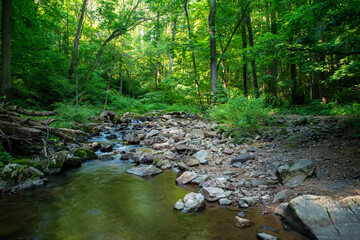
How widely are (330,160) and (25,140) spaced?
24.2ft

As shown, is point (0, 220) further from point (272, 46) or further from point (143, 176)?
point (272, 46)

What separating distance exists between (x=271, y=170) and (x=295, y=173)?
62 cm

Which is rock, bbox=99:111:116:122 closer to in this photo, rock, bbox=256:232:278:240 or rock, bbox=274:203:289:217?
rock, bbox=274:203:289:217

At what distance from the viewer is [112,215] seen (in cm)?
321

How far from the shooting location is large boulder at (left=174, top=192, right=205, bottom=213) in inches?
128

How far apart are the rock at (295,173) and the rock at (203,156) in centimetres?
203

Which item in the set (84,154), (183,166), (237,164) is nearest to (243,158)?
(237,164)

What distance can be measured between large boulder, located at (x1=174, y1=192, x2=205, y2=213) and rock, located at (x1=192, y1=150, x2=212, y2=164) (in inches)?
79.9

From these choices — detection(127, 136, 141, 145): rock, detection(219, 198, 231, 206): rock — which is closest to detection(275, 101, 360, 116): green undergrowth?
detection(219, 198, 231, 206): rock

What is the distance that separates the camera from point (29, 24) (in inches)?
474

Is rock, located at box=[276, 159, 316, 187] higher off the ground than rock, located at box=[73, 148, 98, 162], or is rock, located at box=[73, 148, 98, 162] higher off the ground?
rock, located at box=[73, 148, 98, 162]

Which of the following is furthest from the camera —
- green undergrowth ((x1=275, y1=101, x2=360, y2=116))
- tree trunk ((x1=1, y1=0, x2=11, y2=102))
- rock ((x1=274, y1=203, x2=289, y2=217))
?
tree trunk ((x1=1, y1=0, x2=11, y2=102))

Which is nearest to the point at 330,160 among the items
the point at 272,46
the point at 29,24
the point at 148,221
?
the point at 272,46

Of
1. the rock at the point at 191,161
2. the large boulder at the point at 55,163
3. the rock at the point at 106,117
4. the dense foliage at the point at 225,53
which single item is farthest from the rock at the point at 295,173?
the rock at the point at 106,117
